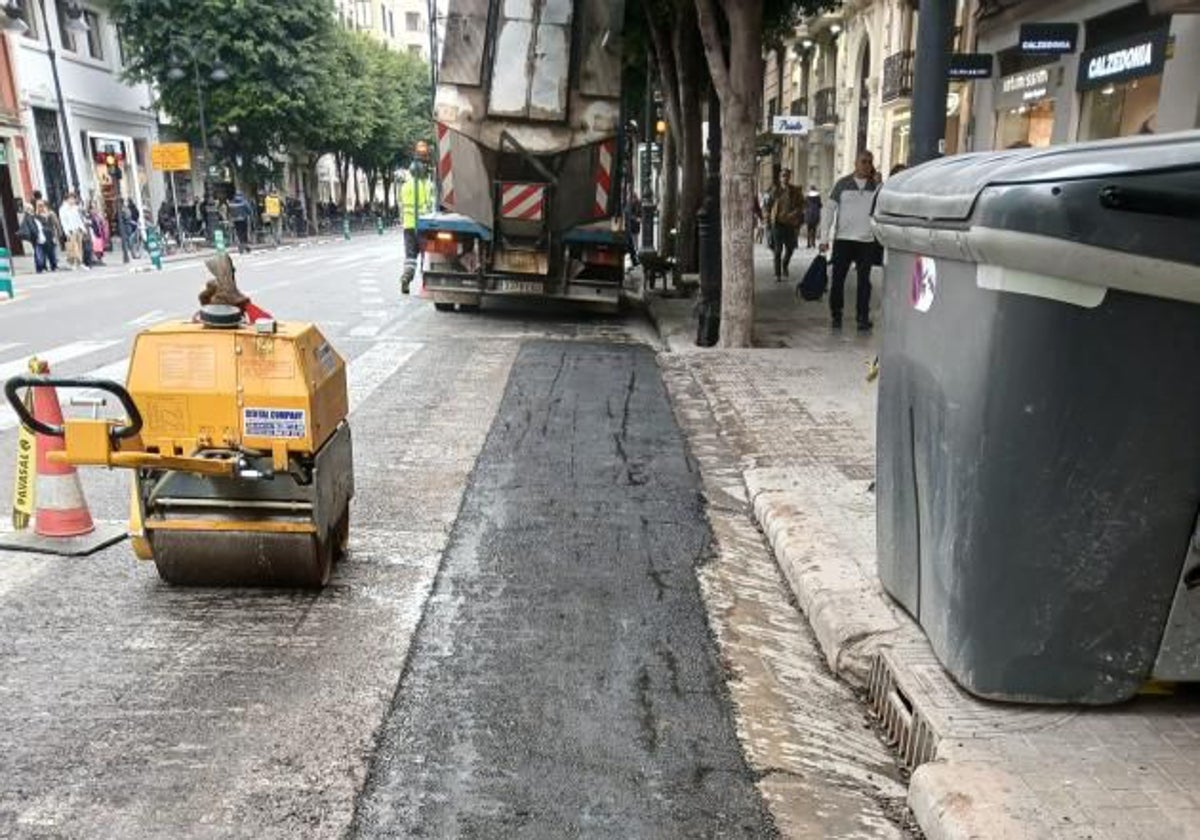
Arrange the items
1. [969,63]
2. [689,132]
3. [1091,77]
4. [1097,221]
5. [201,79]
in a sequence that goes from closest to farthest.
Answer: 1. [1097,221]
2. [969,63]
3. [1091,77]
4. [689,132]
5. [201,79]

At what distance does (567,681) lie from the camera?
11.6ft

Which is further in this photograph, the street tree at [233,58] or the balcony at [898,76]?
the street tree at [233,58]

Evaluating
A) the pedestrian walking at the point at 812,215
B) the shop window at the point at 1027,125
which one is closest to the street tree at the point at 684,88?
the shop window at the point at 1027,125

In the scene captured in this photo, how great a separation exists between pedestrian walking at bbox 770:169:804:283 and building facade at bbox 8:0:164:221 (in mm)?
22116

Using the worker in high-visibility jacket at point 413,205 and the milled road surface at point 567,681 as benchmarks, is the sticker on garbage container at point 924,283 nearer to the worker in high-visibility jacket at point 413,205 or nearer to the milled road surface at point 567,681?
the milled road surface at point 567,681

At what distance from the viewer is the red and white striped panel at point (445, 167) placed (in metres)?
11.8

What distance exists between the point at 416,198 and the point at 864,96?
19609mm

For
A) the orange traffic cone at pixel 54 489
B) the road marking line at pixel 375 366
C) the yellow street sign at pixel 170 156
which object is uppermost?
the yellow street sign at pixel 170 156

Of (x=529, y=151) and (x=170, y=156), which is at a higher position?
(x=170, y=156)

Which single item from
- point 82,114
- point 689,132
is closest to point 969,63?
point 689,132

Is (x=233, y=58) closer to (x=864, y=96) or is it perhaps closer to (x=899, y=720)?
(x=864, y=96)

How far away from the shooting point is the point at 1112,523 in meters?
2.76

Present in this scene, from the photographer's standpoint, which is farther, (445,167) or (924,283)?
(445,167)

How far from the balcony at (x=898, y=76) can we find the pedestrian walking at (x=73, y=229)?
21.0 meters
